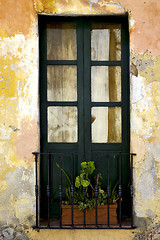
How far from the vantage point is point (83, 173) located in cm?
464

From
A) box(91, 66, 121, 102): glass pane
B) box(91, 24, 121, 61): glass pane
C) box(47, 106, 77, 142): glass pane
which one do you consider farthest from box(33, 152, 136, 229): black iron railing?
box(91, 24, 121, 61): glass pane

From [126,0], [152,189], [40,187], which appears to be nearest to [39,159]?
[40,187]

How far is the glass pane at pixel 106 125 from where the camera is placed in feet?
Answer: 16.4

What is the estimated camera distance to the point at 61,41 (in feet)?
16.4

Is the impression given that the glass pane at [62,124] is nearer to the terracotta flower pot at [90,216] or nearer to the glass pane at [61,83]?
the glass pane at [61,83]

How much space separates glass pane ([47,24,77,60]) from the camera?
5000 mm

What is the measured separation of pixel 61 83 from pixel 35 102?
49 centimetres

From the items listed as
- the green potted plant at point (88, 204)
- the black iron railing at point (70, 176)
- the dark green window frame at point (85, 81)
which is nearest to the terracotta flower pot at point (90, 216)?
the green potted plant at point (88, 204)

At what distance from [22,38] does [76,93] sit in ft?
3.38

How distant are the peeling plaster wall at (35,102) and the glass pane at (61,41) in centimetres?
29

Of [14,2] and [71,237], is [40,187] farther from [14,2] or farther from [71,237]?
[14,2]

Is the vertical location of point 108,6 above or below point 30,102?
above

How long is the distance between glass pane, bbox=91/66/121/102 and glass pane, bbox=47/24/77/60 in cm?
41

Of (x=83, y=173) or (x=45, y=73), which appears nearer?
(x=83, y=173)
